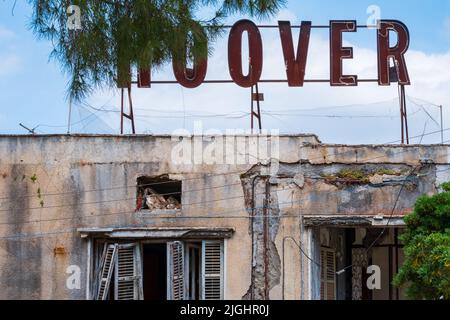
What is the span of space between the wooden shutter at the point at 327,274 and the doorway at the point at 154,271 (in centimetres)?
316

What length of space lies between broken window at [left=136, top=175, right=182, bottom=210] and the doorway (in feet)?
5.11

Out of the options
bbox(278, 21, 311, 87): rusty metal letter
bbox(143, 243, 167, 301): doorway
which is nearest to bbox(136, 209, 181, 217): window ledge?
bbox(143, 243, 167, 301): doorway

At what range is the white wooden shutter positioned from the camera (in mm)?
17891

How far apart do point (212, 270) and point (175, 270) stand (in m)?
0.68

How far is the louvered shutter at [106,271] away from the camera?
701 inches

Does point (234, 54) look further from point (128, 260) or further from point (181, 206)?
point (128, 260)

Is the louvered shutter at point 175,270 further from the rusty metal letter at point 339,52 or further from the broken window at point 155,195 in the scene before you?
the rusty metal letter at point 339,52

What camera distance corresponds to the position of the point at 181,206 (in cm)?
1805

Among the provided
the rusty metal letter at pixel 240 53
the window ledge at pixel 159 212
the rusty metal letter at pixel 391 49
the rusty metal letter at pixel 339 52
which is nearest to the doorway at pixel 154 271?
the window ledge at pixel 159 212

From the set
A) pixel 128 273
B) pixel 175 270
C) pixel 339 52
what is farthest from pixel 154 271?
pixel 339 52

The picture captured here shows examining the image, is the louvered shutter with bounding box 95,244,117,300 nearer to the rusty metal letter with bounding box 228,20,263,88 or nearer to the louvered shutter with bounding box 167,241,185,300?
the louvered shutter with bounding box 167,241,185,300

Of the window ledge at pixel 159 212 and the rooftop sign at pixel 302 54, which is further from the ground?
the rooftop sign at pixel 302 54

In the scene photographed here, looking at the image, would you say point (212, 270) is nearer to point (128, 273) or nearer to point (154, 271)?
point (128, 273)

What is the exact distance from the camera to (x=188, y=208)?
59.1 feet
